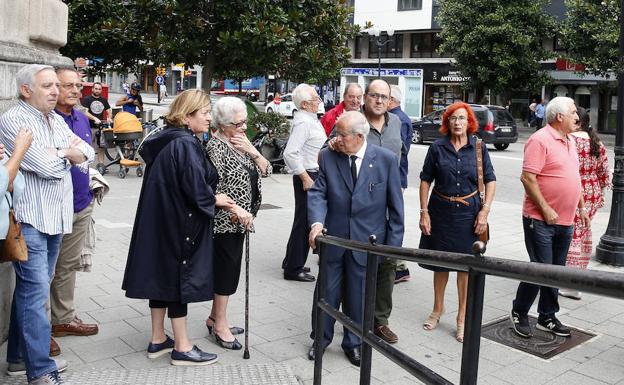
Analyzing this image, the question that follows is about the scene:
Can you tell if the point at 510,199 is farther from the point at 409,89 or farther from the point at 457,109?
the point at 409,89

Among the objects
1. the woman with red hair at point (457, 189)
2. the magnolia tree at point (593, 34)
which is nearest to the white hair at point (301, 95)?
the woman with red hair at point (457, 189)

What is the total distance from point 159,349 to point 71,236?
3.28 feet

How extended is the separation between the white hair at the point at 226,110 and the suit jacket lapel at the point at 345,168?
0.78m

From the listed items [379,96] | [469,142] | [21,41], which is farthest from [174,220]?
[469,142]

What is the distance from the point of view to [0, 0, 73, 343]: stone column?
4484 mm

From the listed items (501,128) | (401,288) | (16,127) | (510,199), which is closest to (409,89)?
(501,128)

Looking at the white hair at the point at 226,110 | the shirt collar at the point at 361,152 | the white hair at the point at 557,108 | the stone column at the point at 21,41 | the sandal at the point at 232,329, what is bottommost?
the sandal at the point at 232,329

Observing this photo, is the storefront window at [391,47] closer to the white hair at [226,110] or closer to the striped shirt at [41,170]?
the white hair at [226,110]

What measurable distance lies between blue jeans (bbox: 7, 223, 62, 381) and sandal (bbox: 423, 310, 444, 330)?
2.72m

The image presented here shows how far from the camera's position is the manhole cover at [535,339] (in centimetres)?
261

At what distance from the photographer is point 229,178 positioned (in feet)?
15.5

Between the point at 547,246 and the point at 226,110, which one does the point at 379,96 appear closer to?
the point at 226,110

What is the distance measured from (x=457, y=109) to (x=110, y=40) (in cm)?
954

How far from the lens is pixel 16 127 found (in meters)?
Result: 3.80
